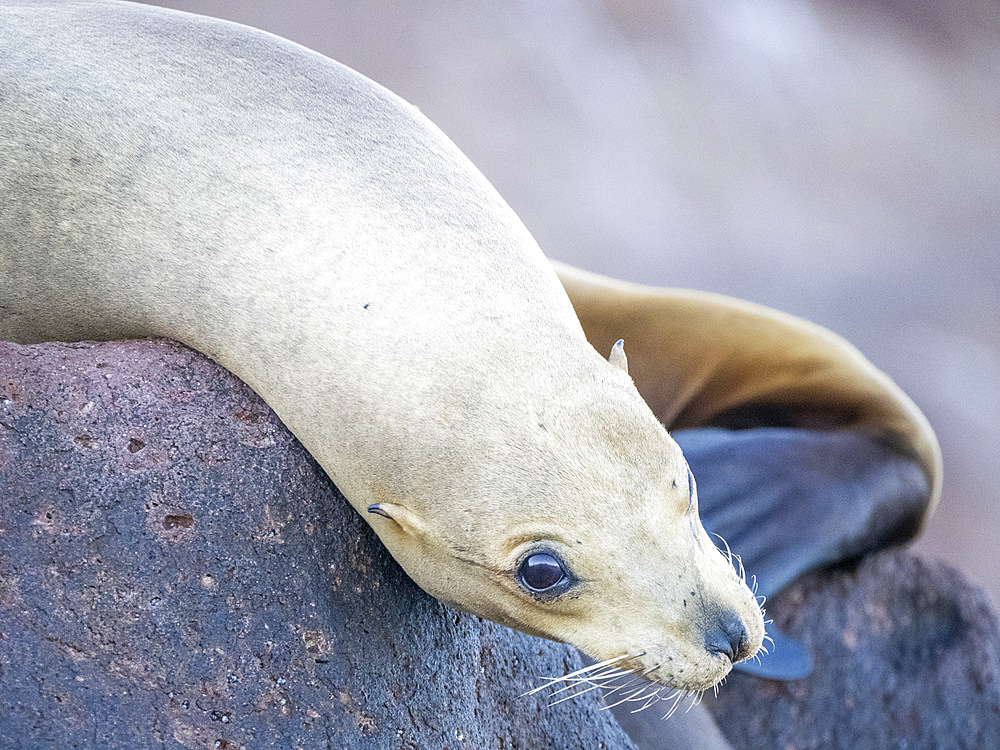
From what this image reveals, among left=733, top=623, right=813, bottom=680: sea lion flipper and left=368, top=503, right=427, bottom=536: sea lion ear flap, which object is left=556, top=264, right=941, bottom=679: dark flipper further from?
left=368, top=503, right=427, bottom=536: sea lion ear flap

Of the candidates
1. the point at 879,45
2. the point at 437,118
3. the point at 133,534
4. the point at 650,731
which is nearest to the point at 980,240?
the point at 879,45

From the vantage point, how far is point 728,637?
1.00m

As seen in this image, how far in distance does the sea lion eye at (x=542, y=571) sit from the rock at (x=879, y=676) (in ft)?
5.53

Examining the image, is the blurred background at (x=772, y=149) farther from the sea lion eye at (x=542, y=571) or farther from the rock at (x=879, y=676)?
the sea lion eye at (x=542, y=571)

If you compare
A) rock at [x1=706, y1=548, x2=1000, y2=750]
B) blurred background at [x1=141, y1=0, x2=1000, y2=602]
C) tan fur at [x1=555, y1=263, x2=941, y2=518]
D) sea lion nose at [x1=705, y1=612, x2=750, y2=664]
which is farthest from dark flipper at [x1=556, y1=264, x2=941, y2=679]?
sea lion nose at [x1=705, y1=612, x2=750, y2=664]

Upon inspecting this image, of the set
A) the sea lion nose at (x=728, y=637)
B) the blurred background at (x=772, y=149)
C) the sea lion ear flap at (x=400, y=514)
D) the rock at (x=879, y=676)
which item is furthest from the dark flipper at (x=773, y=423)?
the sea lion ear flap at (x=400, y=514)

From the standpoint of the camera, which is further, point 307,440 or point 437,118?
point 437,118

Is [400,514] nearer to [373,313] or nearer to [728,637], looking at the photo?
[373,313]

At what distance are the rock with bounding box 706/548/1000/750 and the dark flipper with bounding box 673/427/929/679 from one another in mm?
145

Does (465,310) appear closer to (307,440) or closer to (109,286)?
(307,440)

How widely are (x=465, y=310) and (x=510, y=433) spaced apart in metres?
0.16

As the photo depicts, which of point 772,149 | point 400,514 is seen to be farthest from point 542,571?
point 772,149

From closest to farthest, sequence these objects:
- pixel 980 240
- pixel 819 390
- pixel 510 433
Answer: pixel 510 433, pixel 819 390, pixel 980 240

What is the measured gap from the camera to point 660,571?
98cm
